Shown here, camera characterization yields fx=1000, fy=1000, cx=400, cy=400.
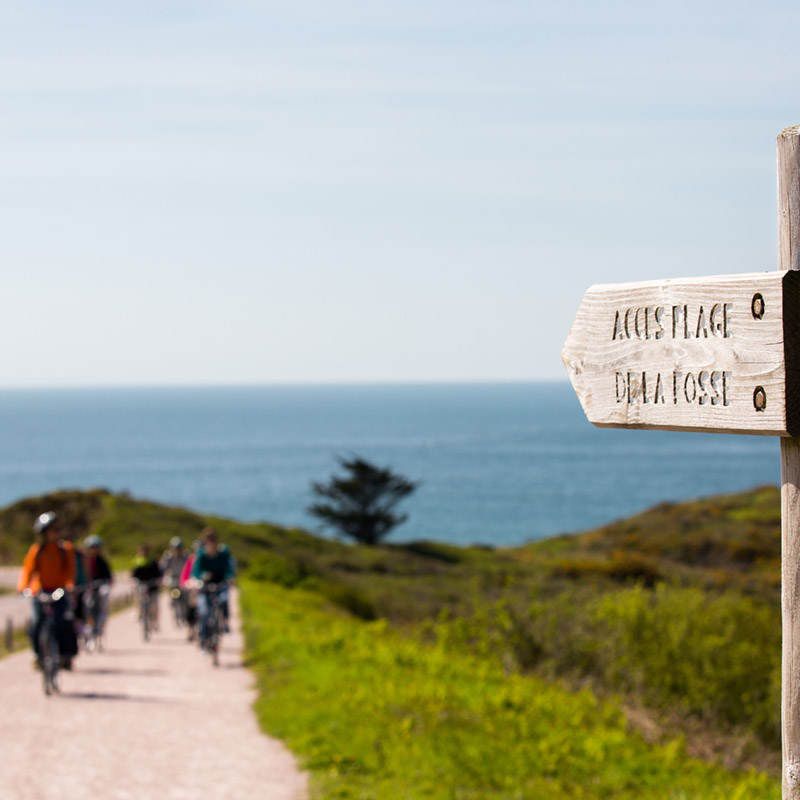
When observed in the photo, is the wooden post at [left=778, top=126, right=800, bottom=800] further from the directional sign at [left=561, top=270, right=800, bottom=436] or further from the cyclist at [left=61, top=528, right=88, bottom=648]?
the cyclist at [left=61, top=528, right=88, bottom=648]

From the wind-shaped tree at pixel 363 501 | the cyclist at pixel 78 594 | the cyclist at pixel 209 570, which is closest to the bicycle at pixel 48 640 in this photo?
the cyclist at pixel 78 594

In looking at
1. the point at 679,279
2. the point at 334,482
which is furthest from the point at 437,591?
the point at 679,279

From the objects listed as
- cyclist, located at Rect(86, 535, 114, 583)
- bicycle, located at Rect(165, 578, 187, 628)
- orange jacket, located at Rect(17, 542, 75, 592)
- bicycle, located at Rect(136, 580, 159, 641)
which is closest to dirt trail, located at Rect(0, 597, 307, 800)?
orange jacket, located at Rect(17, 542, 75, 592)

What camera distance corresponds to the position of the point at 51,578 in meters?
10.8

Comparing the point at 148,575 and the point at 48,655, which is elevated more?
the point at 48,655

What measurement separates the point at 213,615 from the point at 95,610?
8.25 ft

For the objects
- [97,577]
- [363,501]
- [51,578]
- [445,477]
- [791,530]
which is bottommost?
[445,477]

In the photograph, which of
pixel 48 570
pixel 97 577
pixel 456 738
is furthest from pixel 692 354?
pixel 97 577

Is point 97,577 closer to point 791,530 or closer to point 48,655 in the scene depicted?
point 48,655

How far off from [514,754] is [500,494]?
10812 cm

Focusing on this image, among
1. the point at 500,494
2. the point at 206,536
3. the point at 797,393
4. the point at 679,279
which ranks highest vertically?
the point at 679,279

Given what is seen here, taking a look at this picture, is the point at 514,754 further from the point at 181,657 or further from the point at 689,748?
the point at 181,657

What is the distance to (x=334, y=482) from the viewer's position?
5722cm

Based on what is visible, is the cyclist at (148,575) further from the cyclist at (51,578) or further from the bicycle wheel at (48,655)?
the bicycle wheel at (48,655)
